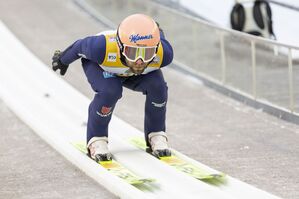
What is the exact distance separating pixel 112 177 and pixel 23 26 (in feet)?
29.1

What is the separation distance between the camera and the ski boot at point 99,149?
7.48m

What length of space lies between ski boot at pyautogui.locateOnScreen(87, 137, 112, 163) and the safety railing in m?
2.49

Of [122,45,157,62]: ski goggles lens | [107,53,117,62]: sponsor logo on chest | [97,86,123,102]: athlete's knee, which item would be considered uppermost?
[122,45,157,62]: ski goggles lens

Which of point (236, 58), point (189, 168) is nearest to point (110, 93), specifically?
point (189, 168)

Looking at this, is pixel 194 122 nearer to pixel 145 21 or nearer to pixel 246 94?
pixel 246 94

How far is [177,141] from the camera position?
868 centimetres

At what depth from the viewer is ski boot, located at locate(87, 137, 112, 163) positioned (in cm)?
748

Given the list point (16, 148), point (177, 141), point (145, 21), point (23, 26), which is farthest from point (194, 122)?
point (23, 26)

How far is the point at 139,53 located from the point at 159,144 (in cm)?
96

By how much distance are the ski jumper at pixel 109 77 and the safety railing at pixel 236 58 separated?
209 cm

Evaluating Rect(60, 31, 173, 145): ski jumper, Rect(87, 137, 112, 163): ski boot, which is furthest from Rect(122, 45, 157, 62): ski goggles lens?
Rect(87, 137, 112, 163): ski boot

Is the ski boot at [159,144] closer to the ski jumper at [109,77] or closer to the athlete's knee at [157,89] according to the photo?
the ski jumper at [109,77]

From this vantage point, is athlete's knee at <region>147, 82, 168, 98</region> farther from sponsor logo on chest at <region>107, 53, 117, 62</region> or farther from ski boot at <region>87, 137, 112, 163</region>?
ski boot at <region>87, 137, 112, 163</region>

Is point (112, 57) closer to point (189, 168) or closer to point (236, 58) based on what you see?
point (189, 168)
